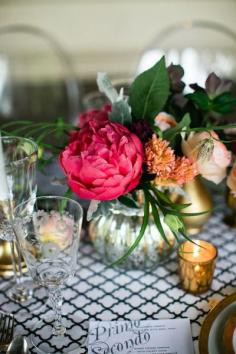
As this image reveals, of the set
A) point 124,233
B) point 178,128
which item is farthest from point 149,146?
point 124,233

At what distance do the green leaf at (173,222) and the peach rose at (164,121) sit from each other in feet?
0.49

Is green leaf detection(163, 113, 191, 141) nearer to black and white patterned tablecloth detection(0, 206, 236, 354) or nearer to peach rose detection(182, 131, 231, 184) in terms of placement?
peach rose detection(182, 131, 231, 184)

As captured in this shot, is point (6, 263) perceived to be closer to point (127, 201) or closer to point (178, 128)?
point (127, 201)

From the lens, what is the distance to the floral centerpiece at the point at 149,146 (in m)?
0.65

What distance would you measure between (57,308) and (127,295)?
139 millimetres

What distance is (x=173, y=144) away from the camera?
30.0 inches

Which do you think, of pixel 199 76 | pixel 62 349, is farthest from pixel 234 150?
pixel 199 76

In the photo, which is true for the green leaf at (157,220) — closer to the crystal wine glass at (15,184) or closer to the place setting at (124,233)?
the place setting at (124,233)

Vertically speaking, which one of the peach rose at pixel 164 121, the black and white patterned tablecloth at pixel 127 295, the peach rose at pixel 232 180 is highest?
the peach rose at pixel 164 121

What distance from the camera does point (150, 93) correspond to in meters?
0.75

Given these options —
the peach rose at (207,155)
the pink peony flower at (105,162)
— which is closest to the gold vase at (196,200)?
the peach rose at (207,155)

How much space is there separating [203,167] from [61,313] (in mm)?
316

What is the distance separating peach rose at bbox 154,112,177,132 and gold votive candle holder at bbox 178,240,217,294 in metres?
0.19

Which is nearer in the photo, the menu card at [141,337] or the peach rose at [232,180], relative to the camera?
the menu card at [141,337]
